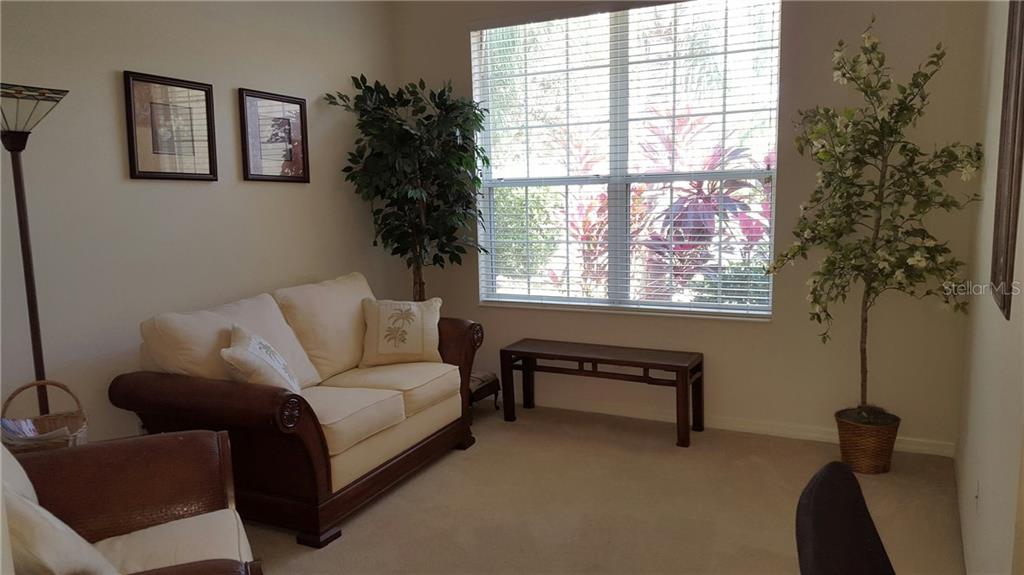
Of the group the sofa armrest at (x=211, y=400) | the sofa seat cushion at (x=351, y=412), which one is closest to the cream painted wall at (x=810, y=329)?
the sofa seat cushion at (x=351, y=412)

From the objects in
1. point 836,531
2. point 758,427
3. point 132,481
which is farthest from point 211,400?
point 758,427

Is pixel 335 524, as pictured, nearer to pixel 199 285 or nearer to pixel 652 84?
pixel 199 285

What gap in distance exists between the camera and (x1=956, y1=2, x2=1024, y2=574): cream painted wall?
150cm

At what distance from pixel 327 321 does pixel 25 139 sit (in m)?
1.49

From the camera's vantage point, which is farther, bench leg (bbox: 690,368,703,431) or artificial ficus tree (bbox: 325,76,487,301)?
artificial ficus tree (bbox: 325,76,487,301)

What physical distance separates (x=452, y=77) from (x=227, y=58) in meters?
1.44

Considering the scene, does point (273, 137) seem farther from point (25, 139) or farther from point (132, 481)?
point (132, 481)

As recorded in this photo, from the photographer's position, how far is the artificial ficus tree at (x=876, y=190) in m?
2.96

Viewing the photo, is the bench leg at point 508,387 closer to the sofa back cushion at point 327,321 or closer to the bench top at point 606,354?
the bench top at point 606,354

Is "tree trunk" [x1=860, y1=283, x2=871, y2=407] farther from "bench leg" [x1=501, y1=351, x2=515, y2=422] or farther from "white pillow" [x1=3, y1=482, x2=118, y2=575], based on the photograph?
"white pillow" [x1=3, y1=482, x2=118, y2=575]

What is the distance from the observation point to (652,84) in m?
3.91

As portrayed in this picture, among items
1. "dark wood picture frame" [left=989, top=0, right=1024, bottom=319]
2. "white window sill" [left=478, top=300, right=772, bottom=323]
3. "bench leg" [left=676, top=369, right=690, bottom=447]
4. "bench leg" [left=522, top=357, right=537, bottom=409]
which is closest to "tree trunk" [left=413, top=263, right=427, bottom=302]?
"white window sill" [left=478, top=300, right=772, bottom=323]

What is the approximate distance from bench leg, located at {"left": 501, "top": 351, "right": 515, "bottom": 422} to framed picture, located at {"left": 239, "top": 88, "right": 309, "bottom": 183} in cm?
156

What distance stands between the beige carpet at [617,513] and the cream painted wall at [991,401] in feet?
0.74
